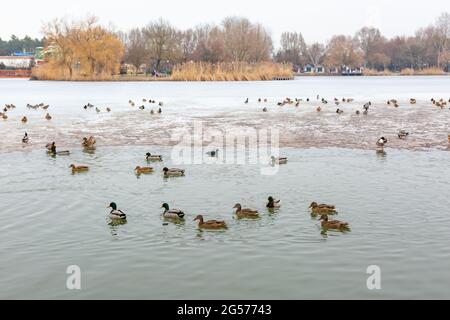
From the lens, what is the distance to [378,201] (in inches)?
636

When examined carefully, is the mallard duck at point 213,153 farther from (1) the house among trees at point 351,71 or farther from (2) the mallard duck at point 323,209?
(1) the house among trees at point 351,71

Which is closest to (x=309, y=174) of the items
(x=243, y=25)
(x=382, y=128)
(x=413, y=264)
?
(x=413, y=264)

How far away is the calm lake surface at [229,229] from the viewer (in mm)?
10562

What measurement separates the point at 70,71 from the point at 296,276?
102358 millimetres

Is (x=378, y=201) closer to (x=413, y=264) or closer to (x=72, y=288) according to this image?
(x=413, y=264)

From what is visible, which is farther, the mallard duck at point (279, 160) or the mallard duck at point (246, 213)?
the mallard duck at point (279, 160)

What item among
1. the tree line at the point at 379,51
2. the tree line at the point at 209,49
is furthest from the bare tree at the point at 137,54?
the tree line at the point at 379,51

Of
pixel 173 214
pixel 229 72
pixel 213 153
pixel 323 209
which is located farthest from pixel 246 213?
pixel 229 72

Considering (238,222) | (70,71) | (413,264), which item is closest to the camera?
(413,264)

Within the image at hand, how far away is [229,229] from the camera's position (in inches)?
550

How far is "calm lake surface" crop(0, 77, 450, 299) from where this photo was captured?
10.6 metres

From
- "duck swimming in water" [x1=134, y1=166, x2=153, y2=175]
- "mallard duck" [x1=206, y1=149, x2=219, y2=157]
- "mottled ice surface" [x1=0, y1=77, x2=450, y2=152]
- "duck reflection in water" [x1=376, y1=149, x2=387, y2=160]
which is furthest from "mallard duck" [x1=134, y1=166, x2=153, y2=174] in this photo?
"duck reflection in water" [x1=376, y1=149, x2=387, y2=160]

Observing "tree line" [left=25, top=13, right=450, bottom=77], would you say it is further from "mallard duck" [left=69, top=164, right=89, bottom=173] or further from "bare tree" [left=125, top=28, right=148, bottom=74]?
"mallard duck" [left=69, top=164, right=89, bottom=173]

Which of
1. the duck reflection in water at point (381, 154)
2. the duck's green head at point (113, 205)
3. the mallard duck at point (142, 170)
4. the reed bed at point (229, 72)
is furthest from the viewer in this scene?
the reed bed at point (229, 72)
